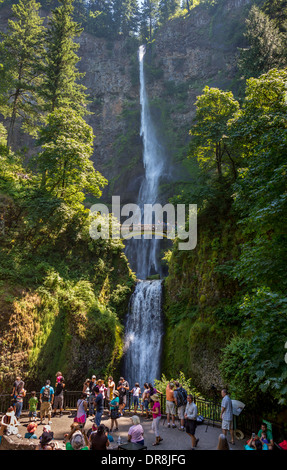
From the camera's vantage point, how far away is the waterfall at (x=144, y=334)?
20.1m

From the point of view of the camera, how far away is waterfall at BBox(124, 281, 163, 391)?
20062 millimetres

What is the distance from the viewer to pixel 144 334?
71.2 feet

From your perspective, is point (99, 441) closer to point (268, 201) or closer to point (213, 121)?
point (268, 201)

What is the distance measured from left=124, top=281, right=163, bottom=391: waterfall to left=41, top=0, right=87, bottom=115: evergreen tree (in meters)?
16.4

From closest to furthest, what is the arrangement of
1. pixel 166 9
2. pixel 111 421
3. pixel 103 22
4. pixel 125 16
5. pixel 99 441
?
1. pixel 99 441
2. pixel 111 421
3. pixel 166 9
4. pixel 103 22
5. pixel 125 16

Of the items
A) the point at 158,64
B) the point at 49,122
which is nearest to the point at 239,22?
the point at 158,64

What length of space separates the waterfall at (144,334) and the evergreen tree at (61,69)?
646 inches

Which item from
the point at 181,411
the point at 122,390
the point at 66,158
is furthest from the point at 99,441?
the point at 66,158

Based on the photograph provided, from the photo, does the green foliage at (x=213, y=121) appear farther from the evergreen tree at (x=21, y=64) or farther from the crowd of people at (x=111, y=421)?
the evergreen tree at (x=21, y=64)

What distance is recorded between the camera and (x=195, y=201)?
59.8 ft

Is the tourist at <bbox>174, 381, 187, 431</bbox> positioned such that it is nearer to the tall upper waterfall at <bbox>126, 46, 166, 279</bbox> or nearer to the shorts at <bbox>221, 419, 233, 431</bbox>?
the shorts at <bbox>221, 419, 233, 431</bbox>

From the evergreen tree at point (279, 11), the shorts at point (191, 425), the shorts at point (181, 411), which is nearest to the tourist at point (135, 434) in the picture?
the shorts at point (191, 425)

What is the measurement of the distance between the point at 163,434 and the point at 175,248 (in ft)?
42.7

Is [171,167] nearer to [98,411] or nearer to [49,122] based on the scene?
[49,122]
